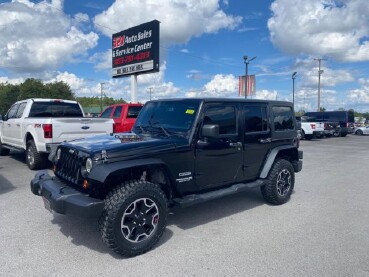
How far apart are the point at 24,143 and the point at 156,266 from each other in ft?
22.7

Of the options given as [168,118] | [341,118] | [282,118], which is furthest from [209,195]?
[341,118]

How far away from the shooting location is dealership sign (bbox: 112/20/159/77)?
18.4 metres

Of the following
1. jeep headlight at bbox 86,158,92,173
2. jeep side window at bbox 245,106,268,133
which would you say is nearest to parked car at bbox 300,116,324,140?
jeep side window at bbox 245,106,268,133

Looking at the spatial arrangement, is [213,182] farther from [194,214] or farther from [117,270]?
[117,270]

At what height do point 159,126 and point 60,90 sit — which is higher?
point 60,90

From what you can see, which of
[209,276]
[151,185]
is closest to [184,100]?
[151,185]

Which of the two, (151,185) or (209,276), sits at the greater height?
(151,185)

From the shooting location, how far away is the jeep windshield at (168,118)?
4.60 metres

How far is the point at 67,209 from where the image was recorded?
362 centimetres

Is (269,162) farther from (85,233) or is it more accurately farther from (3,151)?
(3,151)

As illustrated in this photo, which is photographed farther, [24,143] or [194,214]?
[24,143]

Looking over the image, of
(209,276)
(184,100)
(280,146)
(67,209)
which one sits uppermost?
(184,100)

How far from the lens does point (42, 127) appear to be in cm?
784

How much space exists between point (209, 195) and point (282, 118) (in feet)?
8.04
